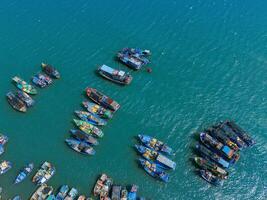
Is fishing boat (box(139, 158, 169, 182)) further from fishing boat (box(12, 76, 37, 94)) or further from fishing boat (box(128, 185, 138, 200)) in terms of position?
fishing boat (box(12, 76, 37, 94))

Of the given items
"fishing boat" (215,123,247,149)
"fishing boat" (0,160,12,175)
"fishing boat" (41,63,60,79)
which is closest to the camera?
"fishing boat" (0,160,12,175)

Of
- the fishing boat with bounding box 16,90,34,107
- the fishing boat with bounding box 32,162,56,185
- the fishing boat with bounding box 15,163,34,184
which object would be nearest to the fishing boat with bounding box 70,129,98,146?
the fishing boat with bounding box 32,162,56,185

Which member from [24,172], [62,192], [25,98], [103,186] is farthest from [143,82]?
[24,172]

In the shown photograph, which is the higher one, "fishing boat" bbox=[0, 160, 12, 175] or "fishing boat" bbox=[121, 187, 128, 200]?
"fishing boat" bbox=[121, 187, 128, 200]

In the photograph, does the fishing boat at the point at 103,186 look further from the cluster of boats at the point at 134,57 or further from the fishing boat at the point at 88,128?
the cluster of boats at the point at 134,57

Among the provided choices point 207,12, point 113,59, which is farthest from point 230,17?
point 113,59
